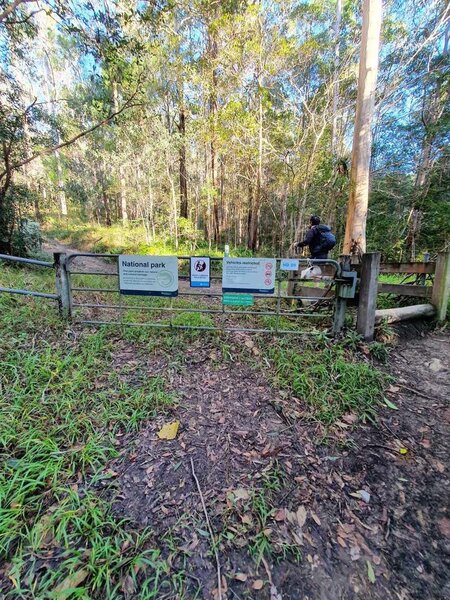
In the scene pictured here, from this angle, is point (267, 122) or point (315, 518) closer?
point (315, 518)

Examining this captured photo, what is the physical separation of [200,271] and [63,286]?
2069mm

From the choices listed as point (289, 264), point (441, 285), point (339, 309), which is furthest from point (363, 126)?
point (339, 309)

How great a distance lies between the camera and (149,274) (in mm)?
3736

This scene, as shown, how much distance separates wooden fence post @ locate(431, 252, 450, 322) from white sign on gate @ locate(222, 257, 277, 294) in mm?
3063

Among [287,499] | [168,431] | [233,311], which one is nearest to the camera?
[287,499]

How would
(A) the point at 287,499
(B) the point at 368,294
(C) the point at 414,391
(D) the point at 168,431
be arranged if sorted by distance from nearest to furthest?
(A) the point at 287,499 → (D) the point at 168,431 → (C) the point at 414,391 → (B) the point at 368,294

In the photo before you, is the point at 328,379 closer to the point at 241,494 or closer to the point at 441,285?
the point at 241,494

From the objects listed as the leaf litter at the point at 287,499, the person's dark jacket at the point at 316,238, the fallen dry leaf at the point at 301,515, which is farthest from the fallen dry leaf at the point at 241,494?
the person's dark jacket at the point at 316,238

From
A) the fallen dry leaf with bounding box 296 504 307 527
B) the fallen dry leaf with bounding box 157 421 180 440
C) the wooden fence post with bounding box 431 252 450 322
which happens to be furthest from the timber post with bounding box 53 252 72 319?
the wooden fence post with bounding box 431 252 450 322

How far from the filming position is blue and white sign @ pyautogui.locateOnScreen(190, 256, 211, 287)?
3.66 m

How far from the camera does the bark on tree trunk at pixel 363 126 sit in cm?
632

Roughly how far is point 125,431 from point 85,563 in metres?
0.96

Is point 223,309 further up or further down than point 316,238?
further down

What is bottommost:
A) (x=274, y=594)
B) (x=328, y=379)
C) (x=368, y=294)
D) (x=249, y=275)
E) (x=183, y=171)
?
(x=274, y=594)
